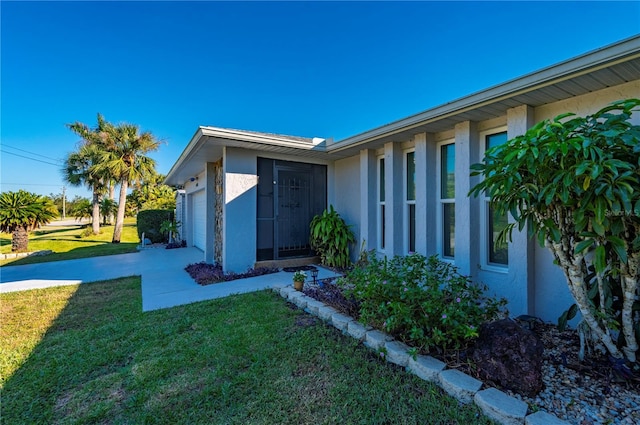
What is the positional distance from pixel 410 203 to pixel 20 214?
1410cm

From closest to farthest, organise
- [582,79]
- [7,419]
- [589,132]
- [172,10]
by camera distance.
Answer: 1. [7,419]
2. [589,132]
3. [582,79]
4. [172,10]

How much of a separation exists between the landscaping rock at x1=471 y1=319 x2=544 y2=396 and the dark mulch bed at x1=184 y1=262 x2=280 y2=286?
4.81 m

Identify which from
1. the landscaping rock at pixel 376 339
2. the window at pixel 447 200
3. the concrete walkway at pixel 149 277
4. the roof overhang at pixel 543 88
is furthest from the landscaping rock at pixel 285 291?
the roof overhang at pixel 543 88

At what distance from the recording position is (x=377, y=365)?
8.91 ft

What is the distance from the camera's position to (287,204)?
24.3 ft

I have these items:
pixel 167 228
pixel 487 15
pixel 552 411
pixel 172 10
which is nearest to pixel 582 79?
pixel 552 411

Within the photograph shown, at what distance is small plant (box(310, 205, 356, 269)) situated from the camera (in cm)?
695

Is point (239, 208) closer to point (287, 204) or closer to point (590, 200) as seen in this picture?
point (287, 204)

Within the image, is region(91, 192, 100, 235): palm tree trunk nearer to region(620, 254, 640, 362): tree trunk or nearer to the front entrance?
the front entrance

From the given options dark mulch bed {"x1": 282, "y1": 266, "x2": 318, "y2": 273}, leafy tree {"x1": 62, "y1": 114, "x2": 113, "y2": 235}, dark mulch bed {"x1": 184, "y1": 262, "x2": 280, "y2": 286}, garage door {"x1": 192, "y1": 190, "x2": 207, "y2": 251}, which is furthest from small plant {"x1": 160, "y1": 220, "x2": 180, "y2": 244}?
dark mulch bed {"x1": 282, "y1": 266, "x2": 318, "y2": 273}

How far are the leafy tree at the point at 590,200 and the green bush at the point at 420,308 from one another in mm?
902

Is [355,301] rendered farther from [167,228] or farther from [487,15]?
[167,228]

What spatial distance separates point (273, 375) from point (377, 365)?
96 centimetres

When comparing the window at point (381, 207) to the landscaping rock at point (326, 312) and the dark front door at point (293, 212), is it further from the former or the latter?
the landscaping rock at point (326, 312)
